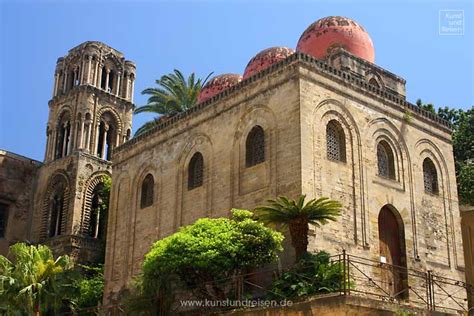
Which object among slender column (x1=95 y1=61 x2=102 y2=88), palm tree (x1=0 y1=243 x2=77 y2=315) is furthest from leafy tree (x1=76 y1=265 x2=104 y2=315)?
slender column (x1=95 y1=61 x2=102 y2=88)

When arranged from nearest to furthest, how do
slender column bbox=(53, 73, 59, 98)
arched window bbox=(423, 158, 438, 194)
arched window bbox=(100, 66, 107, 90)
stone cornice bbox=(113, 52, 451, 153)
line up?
stone cornice bbox=(113, 52, 451, 153) < arched window bbox=(423, 158, 438, 194) < arched window bbox=(100, 66, 107, 90) < slender column bbox=(53, 73, 59, 98)

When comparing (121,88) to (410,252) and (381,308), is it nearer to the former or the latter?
(410,252)

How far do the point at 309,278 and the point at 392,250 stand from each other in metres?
5.13

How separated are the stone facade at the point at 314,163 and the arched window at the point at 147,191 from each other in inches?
7.8

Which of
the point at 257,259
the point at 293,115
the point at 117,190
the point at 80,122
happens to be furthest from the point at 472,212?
the point at 80,122

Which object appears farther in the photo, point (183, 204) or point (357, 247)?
point (183, 204)

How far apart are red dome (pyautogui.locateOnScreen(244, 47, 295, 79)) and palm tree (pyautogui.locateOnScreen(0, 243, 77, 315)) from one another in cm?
940

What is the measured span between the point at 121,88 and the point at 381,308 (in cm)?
2594

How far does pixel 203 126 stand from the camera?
2223cm

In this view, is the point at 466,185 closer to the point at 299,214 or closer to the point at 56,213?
the point at 299,214

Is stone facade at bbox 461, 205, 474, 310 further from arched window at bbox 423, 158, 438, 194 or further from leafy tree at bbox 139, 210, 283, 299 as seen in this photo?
leafy tree at bbox 139, 210, 283, 299

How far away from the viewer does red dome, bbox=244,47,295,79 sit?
2209cm

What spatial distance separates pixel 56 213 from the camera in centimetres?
3347

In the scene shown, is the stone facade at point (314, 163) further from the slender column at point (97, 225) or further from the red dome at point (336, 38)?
the slender column at point (97, 225)
